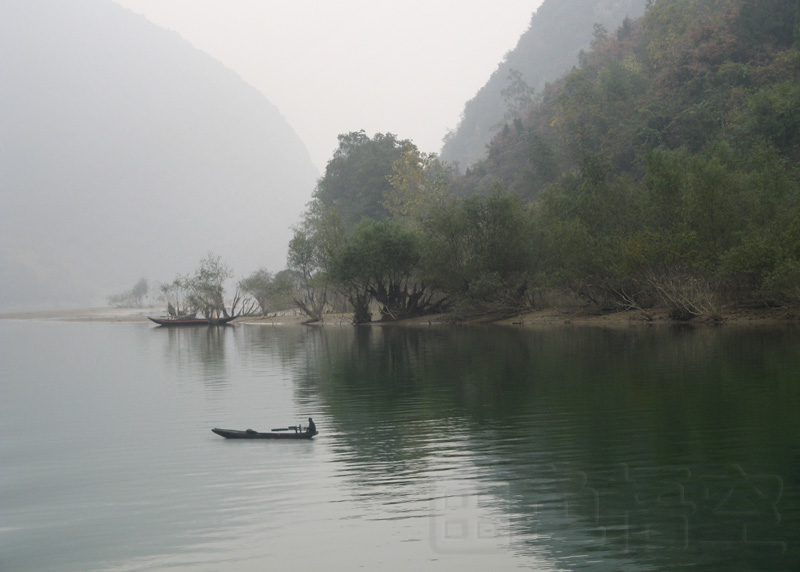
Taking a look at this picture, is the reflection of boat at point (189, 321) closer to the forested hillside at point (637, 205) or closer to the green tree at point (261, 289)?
the green tree at point (261, 289)

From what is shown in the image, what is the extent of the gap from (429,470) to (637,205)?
3580 cm

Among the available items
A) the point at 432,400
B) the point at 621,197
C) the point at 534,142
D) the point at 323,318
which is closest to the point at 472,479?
the point at 432,400

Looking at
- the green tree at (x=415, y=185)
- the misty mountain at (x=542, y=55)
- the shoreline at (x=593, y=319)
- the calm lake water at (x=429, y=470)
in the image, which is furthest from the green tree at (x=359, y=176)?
the calm lake water at (x=429, y=470)

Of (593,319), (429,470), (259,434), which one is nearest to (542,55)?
(593,319)

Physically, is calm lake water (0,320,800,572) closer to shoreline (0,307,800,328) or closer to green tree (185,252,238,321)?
shoreline (0,307,800,328)

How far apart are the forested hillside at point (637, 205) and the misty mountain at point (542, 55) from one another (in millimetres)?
69260

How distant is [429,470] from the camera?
43.0ft

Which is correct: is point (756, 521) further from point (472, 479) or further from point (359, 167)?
point (359, 167)

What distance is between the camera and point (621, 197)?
154 ft

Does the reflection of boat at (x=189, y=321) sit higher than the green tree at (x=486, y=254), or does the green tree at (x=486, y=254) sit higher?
the green tree at (x=486, y=254)

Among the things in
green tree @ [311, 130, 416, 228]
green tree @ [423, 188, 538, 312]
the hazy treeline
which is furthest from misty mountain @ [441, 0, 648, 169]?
green tree @ [423, 188, 538, 312]

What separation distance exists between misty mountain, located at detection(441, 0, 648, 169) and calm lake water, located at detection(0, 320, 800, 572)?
146 meters

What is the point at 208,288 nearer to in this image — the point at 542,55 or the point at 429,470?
the point at 429,470

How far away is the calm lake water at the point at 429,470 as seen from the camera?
950 centimetres
